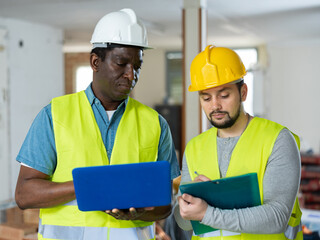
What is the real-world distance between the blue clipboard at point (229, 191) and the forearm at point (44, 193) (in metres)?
0.44

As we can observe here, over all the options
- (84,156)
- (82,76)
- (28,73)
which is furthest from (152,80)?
(84,156)

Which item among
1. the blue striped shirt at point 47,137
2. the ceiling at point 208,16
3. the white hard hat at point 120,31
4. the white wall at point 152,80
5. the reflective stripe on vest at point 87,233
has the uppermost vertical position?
the ceiling at point 208,16

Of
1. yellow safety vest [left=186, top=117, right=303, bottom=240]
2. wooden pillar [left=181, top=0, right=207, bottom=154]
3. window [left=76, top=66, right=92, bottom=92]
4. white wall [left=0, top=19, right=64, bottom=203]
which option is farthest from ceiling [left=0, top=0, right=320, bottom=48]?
yellow safety vest [left=186, top=117, right=303, bottom=240]

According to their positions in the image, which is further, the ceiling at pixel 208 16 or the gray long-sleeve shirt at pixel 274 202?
the ceiling at pixel 208 16

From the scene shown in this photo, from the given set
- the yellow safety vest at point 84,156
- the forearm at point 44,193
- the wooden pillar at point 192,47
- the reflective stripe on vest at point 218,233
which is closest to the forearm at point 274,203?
the reflective stripe on vest at point 218,233

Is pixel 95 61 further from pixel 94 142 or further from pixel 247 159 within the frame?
pixel 247 159

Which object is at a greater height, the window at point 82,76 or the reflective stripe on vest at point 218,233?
the window at point 82,76

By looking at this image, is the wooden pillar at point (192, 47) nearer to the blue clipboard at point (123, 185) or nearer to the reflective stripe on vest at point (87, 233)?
the reflective stripe on vest at point (87, 233)

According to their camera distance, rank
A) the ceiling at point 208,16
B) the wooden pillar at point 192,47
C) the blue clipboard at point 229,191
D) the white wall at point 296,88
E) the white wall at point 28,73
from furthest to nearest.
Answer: the white wall at point 296,88, the white wall at point 28,73, the ceiling at point 208,16, the wooden pillar at point 192,47, the blue clipboard at point 229,191

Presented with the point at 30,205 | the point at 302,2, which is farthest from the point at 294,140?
the point at 302,2

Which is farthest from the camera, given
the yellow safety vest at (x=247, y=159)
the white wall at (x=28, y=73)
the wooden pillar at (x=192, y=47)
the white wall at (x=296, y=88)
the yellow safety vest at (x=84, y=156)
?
the white wall at (x=296, y=88)

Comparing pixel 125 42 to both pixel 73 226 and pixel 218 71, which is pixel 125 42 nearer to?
pixel 218 71

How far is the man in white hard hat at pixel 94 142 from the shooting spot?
170 centimetres

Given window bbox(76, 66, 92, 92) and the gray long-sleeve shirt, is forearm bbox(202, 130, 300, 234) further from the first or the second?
window bbox(76, 66, 92, 92)
